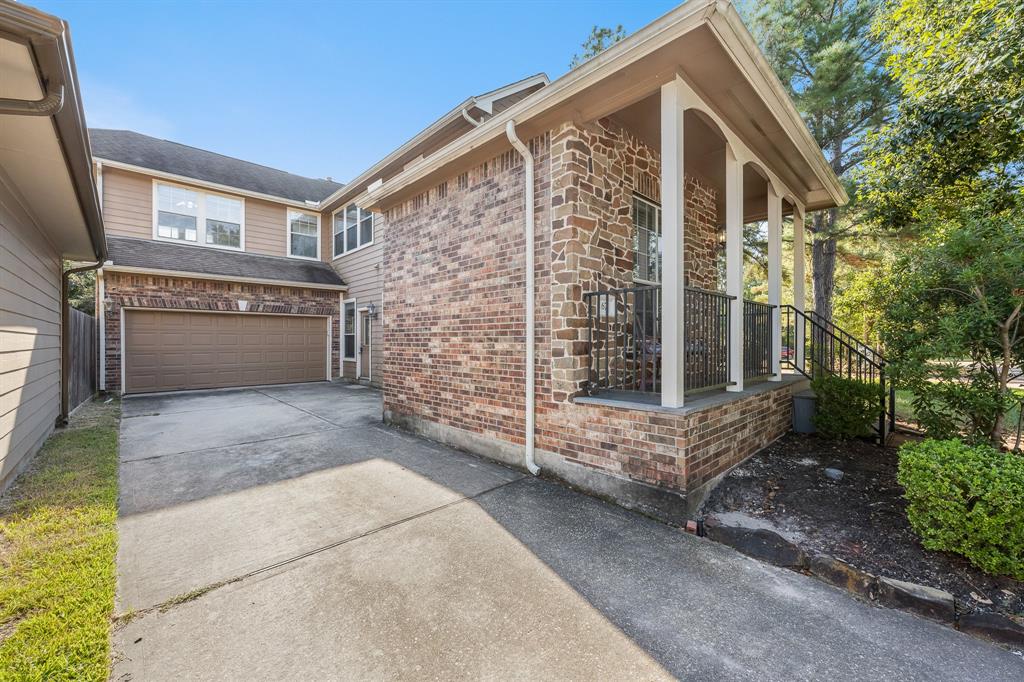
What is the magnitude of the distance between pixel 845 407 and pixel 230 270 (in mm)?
12502

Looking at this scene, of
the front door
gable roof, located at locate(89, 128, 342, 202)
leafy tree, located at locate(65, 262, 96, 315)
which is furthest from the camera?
leafy tree, located at locate(65, 262, 96, 315)

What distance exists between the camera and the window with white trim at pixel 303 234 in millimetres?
12633

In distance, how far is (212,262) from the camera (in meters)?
10.6

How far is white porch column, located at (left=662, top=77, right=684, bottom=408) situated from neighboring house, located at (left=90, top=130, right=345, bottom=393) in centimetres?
1044

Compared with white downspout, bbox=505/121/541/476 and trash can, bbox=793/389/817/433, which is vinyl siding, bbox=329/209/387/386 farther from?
trash can, bbox=793/389/817/433

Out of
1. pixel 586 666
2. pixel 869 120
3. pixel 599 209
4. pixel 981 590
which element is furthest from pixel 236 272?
pixel 869 120

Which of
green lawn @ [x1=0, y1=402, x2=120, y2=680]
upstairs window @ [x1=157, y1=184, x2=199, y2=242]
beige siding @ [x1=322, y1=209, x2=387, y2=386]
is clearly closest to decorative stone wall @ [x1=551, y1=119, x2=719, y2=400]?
green lawn @ [x1=0, y1=402, x2=120, y2=680]

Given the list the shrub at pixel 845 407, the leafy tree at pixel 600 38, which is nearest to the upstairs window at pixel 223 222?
the leafy tree at pixel 600 38

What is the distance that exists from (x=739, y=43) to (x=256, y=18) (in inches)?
300

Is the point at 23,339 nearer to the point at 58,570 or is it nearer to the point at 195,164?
the point at 58,570

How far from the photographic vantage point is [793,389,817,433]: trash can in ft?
17.9

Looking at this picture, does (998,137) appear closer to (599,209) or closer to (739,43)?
(739,43)

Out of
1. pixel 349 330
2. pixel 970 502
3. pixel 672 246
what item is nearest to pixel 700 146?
pixel 672 246

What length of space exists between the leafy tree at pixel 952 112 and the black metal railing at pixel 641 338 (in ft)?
7.41
